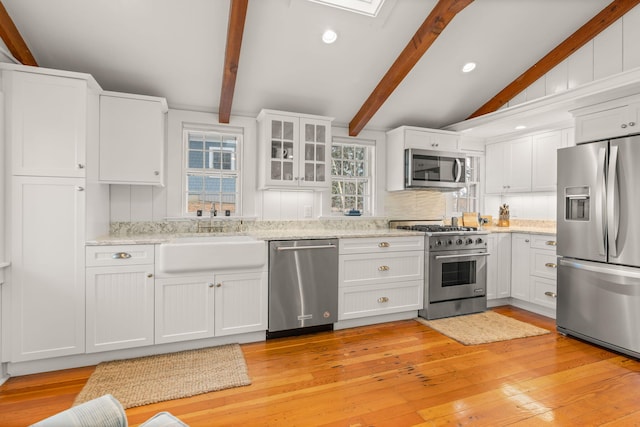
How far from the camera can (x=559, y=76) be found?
12.0ft

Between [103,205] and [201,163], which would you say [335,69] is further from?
[103,205]

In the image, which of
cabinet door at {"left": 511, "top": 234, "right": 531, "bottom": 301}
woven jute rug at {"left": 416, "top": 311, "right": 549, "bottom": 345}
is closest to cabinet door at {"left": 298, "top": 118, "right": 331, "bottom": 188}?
woven jute rug at {"left": 416, "top": 311, "right": 549, "bottom": 345}

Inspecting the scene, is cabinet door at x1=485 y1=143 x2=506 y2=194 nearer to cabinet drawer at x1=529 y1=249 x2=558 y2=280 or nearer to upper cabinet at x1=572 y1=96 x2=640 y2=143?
cabinet drawer at x1=529 y1=249 x2=558 y2=280

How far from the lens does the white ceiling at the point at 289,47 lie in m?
2.72

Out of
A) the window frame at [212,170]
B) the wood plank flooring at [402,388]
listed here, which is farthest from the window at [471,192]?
the window frame at [212,170]

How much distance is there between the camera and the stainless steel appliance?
110 inches

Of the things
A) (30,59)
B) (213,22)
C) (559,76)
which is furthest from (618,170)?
(30,59)

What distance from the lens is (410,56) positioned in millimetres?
3229

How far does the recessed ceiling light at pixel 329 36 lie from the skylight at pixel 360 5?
0.79ft

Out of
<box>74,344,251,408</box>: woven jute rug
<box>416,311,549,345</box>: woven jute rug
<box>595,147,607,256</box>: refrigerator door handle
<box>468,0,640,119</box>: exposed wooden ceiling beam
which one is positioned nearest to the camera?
<box>74,344,251,408</box>: woven jute rug

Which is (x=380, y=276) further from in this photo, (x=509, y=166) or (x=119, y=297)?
(x=509, y=166)

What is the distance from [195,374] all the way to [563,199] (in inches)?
142

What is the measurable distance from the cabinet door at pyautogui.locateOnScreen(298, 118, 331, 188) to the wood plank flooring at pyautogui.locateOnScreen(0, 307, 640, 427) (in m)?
1.69

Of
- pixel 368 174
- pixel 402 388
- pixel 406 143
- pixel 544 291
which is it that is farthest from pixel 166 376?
pixel 544 291
